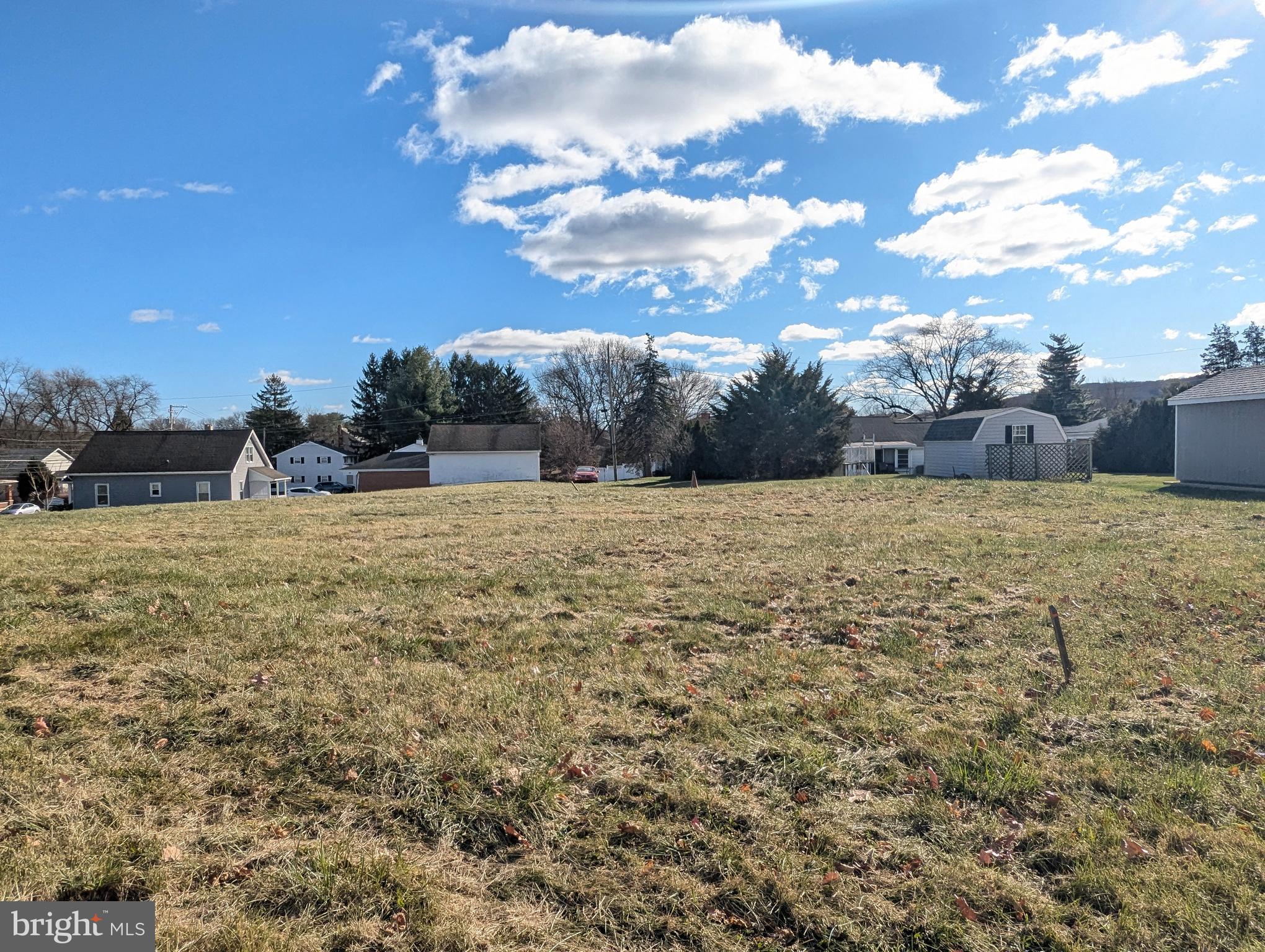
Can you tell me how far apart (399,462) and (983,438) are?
41642mm

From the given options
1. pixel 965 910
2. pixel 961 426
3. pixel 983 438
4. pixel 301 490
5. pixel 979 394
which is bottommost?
pixel 965 910

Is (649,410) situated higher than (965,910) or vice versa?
(649,410)

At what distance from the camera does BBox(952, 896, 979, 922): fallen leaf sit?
2.61 meters

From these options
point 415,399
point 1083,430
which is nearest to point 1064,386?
point 1083,430

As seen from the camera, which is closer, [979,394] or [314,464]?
[979,394]

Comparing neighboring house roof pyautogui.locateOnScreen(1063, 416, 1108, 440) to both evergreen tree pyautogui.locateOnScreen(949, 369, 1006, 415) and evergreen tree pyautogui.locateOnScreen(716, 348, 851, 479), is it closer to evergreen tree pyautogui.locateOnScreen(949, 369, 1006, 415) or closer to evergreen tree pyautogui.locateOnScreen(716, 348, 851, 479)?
evergreen tree pyautogui.locateOnScreen(949, 369, 1006, 415)

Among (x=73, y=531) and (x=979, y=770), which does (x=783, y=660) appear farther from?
(x=73, y=531)

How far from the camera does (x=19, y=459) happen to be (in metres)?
49.2

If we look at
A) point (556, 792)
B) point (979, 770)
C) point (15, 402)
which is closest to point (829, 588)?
point (979, 770)

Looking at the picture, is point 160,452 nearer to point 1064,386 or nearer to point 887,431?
point 887,431

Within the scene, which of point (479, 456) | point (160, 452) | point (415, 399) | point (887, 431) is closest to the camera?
point (160, 452)

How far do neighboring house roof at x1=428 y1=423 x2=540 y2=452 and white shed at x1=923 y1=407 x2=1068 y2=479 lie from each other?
26.3m

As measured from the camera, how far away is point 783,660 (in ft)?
17.8

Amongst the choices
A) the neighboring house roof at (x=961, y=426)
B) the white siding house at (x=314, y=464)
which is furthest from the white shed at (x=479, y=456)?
the neighboring house roof at (x=961, y=426)
